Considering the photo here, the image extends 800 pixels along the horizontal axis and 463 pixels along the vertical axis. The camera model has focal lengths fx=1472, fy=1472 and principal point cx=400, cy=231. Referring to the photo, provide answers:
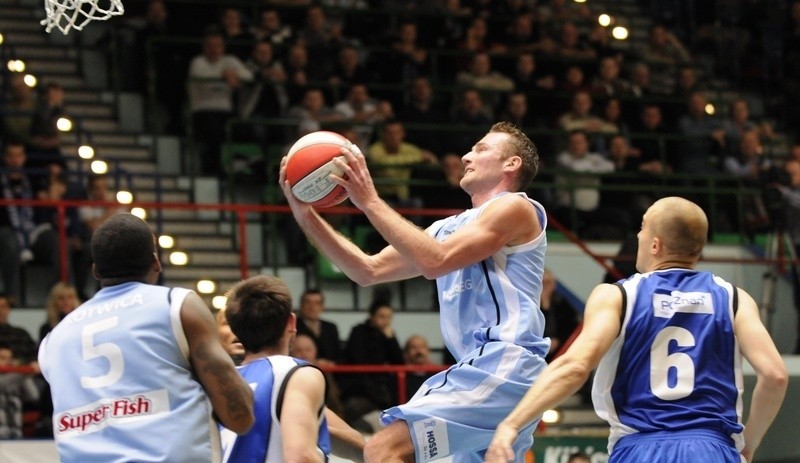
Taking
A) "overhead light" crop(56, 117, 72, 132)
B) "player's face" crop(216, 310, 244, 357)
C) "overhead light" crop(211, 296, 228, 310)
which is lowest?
"overhead light" crop(211, 296, 228, 310)

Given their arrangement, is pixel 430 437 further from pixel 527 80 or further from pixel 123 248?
pixel 527 80

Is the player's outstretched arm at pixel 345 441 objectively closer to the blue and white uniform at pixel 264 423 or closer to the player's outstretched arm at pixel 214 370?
the blue and white uniform at pixel 264 423

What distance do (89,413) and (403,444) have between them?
145cm

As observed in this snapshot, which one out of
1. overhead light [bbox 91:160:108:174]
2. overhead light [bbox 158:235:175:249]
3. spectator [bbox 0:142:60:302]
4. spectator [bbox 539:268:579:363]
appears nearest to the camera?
spectator [bbox 0:142:60:302]

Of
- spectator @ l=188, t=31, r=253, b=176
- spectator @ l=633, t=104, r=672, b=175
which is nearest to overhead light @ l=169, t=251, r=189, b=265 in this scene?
spectator @ l=188, t=31, r=253, b=176

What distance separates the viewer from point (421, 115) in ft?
50.9

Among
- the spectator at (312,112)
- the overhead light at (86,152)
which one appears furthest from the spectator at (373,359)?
the overhead light at (86,152)

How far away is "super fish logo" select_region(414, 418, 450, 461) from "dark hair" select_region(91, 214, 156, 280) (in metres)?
1.39

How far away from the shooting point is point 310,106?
1482 cm

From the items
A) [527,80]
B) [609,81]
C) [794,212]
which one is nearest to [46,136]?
[527,80]

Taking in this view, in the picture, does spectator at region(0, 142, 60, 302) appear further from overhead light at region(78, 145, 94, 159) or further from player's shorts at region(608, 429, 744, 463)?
player's shorts at region(608, 429, 744, 463)

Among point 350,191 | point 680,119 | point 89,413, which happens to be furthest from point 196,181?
point 89,413

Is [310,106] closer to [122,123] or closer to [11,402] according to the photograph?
[122,123]

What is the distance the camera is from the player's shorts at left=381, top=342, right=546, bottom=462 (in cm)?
584
